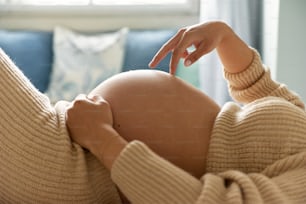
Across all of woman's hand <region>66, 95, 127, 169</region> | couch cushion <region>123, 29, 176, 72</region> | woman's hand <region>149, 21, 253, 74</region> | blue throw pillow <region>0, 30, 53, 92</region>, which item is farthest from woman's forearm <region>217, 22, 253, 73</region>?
blue throw pillow <region>0, 30, 53, 92</region>

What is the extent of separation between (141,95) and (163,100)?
0.03 m

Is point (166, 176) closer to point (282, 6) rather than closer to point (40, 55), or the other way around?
point (282, 6)

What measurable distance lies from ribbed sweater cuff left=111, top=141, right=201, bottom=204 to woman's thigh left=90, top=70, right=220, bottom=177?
0.24ft

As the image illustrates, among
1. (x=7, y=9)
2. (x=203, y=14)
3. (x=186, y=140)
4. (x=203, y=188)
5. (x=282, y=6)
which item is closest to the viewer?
(x=203, y=188)

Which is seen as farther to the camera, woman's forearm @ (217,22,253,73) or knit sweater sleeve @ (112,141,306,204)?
woman's forearm @ (217,22,253,73)

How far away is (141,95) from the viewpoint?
60 cm

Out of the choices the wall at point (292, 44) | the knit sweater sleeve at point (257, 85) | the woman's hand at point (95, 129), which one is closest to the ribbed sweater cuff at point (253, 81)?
the knit sweater sleeve at point (257, 85)

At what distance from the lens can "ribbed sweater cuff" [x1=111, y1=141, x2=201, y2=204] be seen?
1.58 ft

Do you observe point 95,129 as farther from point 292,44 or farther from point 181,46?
point 292,44

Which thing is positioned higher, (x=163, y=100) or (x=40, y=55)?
(x=163, y=100)

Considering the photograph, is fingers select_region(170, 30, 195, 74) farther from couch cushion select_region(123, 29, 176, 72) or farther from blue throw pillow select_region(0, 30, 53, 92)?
blue throw pillow select_region(0, 30, 53, 92)

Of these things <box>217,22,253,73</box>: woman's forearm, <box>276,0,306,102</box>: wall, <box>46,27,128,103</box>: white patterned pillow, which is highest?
<box>217,22,253,73</box>: woman's forearm

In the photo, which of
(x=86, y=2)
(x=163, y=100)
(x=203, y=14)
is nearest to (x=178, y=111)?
(x=163, y=100)

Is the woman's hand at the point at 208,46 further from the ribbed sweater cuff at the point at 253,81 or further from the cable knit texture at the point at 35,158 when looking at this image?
the cable knit texture at the point at 35,158
